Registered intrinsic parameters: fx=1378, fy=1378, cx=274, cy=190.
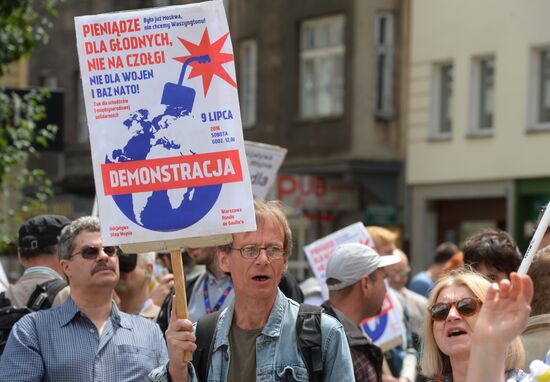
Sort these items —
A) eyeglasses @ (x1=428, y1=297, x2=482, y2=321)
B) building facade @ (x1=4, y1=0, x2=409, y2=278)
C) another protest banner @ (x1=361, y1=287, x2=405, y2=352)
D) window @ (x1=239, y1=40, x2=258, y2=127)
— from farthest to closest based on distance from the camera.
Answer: window @ (x1=239, y1=40, x2=258, y2=127) → building facade @ (x1=4, y1=0, x2=409, y2=278) → another protest banner @ (x1=361, y1=287, x2=405, y2=352) → eyeglasses @ (x1=428, y1=297, x2=482, y2=321)

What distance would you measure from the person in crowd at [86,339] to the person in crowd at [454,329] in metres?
1.49

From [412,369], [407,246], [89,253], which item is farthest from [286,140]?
[89,253]

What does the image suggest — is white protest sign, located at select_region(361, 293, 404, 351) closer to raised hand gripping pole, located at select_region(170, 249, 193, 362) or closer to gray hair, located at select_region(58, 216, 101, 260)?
gray hair, located at select_region(58, 216, 101, 260)

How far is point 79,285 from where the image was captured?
257 inches

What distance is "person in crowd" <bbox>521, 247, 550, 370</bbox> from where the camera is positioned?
18.6 feet

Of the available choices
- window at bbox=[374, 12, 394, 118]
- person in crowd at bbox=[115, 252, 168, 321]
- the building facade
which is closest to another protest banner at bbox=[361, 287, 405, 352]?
person in crowd at bbox=[115, 252, 168, 321]

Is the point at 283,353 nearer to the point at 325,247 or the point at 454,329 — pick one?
the point at 454,329

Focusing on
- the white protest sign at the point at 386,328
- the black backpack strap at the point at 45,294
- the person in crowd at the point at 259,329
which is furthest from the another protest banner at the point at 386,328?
the person in crowd at the point at 259,329

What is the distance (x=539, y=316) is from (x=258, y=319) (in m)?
1.20

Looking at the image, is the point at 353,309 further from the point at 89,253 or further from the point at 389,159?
the point at 389,159

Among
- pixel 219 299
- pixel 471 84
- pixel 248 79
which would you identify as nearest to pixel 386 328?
pixel 219 299

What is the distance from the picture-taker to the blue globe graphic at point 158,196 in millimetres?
5469

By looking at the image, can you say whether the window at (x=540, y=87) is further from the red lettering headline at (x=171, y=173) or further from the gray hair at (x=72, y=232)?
the red lettering headline at (x=171, y=173)

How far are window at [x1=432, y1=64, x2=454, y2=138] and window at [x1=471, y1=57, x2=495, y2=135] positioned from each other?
3.15 ft
